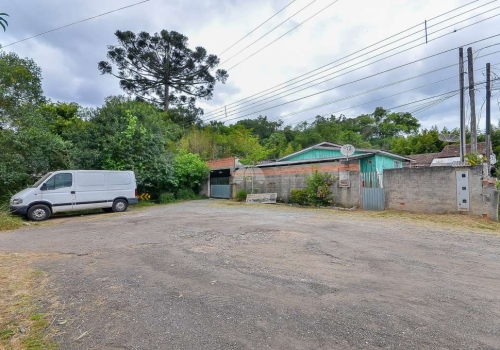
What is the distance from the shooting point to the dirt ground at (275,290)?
2.35 m

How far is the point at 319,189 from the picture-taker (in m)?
12.9

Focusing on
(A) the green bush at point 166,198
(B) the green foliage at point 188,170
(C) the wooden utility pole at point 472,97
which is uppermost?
(C) the wooden utility pole at point 472,97

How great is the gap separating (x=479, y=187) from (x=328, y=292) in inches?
346

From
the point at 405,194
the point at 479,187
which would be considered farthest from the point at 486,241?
the point at 405,194

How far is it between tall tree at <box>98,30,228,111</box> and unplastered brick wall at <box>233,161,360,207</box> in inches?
606

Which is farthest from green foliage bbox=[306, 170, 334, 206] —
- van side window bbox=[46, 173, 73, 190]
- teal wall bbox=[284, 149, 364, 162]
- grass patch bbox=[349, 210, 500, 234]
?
van side window bbox=[46, 173, 73, 190]

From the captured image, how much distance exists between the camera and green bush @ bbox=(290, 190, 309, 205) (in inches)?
541

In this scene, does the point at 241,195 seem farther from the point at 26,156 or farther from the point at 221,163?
the point at 26,156

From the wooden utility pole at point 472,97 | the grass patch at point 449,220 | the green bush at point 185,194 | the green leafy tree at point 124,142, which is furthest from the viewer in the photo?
the green bush at point 185,194

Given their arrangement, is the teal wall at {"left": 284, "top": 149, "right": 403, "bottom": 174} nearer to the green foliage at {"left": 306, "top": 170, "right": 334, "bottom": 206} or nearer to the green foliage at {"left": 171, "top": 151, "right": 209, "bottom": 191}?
the green foliage at {"left": 306, "top": 170, "right": 334, "bottom": 206}

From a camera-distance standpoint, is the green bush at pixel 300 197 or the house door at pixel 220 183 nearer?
the green bush at pixel 300 197

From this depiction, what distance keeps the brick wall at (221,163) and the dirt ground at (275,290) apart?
12.4 meters

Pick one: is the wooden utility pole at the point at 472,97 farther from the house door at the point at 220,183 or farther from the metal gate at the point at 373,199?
the house door at the point at 220,183

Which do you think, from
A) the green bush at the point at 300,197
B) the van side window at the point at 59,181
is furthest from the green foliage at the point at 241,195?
the van side window at the point at 59,181
